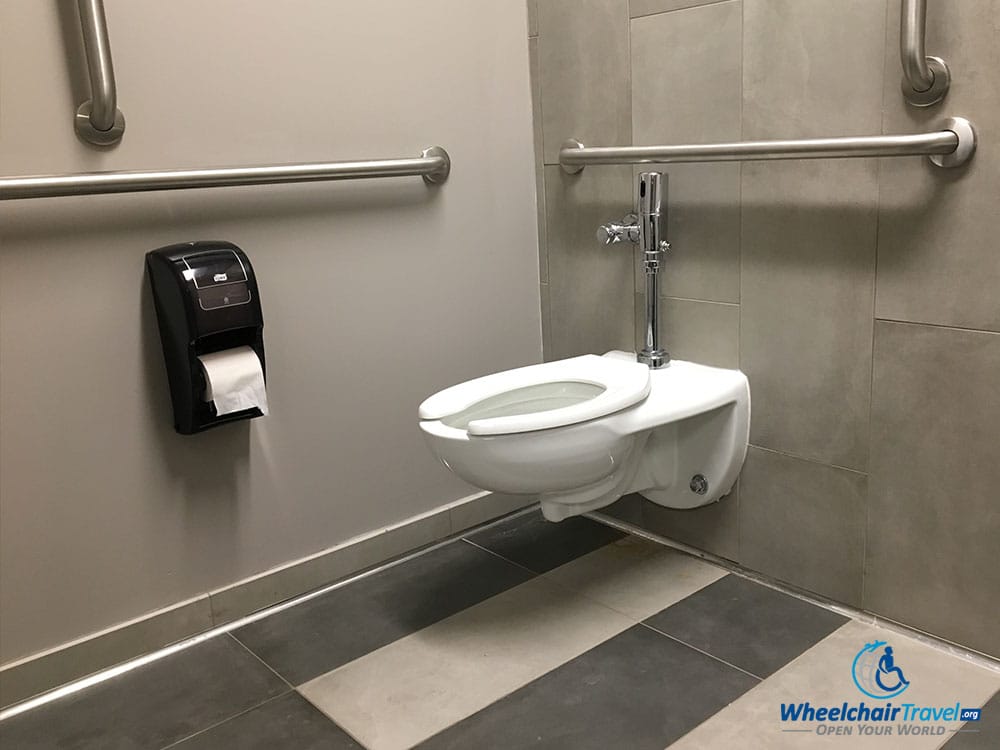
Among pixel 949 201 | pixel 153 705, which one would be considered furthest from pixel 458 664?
pixel 949 201

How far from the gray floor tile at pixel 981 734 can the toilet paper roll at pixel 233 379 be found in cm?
124

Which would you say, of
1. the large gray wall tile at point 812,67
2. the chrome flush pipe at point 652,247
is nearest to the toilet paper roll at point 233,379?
the chrome flush pipe at point 652,247

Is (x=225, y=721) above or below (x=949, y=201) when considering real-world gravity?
below

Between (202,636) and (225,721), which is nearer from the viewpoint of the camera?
(225,721)

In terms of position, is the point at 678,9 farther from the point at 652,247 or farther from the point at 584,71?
the point at 652,247

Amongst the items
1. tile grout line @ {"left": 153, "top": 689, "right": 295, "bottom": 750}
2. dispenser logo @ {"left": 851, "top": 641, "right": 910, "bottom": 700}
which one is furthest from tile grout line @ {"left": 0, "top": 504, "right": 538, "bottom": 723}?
dispenser logo @ {"left": 851, "top": 641, "right": 910, "bottom": 700}

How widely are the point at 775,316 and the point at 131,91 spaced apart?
1.22m

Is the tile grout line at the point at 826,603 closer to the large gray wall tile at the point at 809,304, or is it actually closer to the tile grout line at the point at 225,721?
the large gray wall tile at the point at 809,304

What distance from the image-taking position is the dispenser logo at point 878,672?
56.8 inches

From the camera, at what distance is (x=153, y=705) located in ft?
5.04

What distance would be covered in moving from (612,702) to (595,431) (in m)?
0.44

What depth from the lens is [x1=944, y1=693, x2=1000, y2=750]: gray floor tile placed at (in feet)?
4.28

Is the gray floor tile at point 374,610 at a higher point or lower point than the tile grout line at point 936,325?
lower

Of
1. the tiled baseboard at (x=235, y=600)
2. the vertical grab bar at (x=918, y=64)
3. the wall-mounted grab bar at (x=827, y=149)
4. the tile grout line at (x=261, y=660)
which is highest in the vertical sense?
the vertical grab bar at (x=918, y=64)
